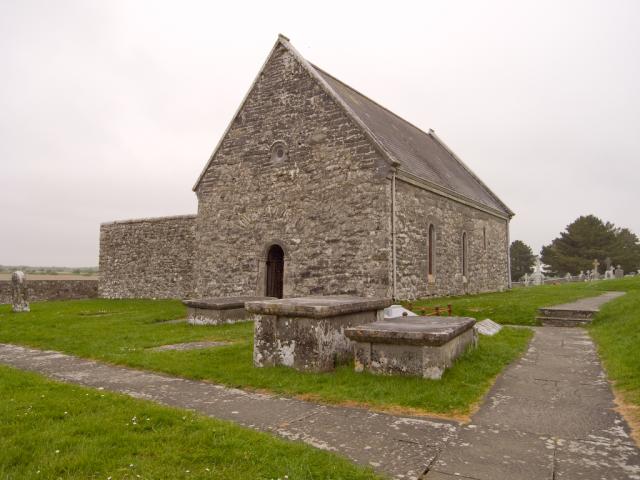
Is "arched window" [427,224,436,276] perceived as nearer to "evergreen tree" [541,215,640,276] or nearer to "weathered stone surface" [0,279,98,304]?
"weathered stone surface" [0,279,98,304]

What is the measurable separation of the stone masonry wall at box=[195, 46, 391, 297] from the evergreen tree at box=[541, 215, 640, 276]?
52.6 m

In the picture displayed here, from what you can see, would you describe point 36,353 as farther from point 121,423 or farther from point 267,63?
point 267,63

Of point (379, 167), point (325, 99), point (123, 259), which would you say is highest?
point (325, 99)

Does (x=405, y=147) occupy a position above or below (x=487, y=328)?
above

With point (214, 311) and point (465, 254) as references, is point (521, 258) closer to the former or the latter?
point (465, 254)

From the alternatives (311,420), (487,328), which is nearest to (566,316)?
(487,328)

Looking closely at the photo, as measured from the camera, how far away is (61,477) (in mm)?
3322

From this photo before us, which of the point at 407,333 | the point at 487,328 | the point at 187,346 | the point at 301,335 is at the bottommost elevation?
the point at 187,346

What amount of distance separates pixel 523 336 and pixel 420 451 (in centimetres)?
740

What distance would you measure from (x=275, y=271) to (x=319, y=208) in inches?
140

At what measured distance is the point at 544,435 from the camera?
13.7 ft

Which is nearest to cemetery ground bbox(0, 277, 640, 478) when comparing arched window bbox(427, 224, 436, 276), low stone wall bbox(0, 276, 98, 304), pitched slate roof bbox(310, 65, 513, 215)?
arched window bbox(427, 224, 436, 276)

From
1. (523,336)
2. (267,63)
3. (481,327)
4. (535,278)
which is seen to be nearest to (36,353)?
(481,327)

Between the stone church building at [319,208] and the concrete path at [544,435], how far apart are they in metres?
8.53
